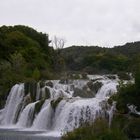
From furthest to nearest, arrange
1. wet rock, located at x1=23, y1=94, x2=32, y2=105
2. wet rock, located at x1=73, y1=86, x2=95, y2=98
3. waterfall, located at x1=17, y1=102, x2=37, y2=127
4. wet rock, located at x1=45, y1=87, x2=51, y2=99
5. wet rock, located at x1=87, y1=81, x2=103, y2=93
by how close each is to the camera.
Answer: wet rock, located at x1=45, y1=87, x2=51, y2=99 < wet rock, located at x1=23, y1=94, x2=32, y2=105 < wet rock, located at x1=73, y1=86, x2=95, y2=98 < wet rock, located at x1=87, y1=81, x2=103, y2=93 < waterfall, located at x1=17, y1=102, x2=37, y2=127

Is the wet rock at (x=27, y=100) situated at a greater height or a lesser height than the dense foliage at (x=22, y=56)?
lesser

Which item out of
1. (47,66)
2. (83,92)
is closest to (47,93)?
(83,92)

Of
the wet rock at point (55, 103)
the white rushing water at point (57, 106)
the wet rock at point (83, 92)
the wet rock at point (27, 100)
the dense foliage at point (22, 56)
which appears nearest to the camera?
the white rushing water at point (57, 106)

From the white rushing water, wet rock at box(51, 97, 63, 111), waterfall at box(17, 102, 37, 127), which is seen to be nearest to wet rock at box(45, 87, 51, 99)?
the white rushing water

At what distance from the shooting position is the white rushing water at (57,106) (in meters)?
39.1

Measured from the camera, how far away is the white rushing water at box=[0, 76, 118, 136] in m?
39.1

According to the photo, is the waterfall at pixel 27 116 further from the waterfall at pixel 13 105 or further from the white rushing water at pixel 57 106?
the waterfall at pixel 13 105

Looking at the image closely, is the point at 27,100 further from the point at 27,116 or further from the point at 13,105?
the point at 27,116

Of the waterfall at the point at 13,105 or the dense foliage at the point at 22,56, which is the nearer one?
the waterfall at the point at 13,105

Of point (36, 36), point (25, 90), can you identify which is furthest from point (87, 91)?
point (36, 36)

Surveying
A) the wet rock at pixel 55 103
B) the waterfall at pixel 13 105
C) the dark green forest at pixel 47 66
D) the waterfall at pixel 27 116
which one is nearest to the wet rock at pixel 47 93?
the waterfall at pixel 13 105

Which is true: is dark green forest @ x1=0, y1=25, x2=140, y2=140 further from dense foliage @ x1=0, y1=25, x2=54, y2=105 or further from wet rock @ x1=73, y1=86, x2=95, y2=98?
wet rock @ x1=73, y1=86, x2=95, y2=98

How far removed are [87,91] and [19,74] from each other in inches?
502

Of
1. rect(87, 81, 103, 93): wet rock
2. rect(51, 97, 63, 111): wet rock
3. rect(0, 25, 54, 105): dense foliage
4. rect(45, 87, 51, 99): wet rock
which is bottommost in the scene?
rect(51, 97, 63, 111): wet rock
